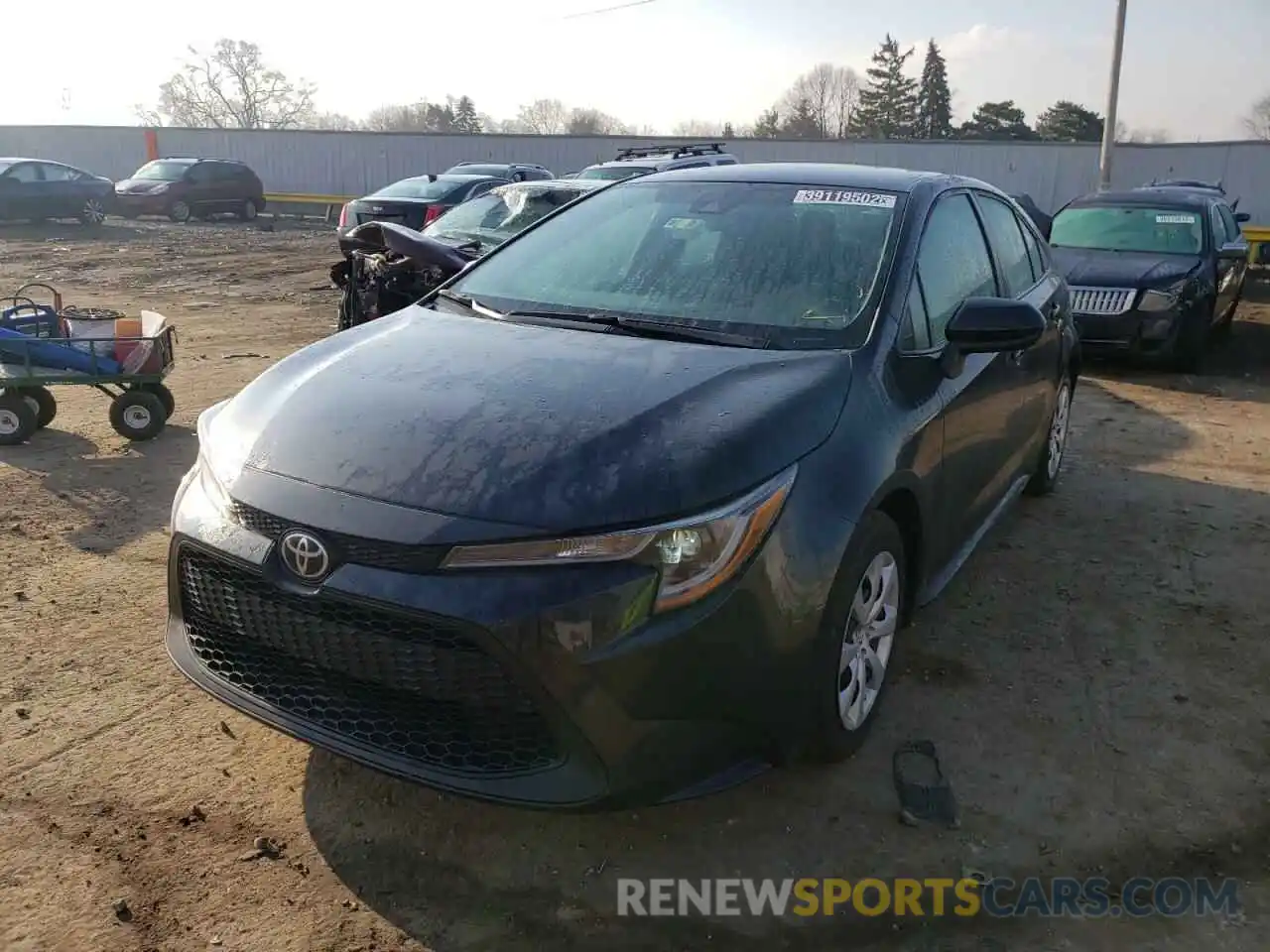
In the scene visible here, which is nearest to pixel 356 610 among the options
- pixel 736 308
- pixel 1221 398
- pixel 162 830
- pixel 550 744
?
pixel 550 744

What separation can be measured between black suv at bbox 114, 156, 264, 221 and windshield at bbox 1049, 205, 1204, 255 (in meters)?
21.3

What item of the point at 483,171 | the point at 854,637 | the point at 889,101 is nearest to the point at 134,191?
the point at 483,171

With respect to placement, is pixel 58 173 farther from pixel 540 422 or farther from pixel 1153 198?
pixel 540 422

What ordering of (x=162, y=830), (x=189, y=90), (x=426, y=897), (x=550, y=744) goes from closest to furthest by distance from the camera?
(x=550, y=744), (x=426, y=897), (x=162, y=830), (x=189, y=90)

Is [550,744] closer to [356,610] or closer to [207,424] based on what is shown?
[356,610]

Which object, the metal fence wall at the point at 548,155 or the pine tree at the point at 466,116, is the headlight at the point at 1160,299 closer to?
the metal fence wall at the point at 548,155

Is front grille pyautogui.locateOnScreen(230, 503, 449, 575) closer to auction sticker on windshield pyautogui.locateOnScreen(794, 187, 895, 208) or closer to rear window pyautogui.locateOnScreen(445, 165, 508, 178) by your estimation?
auction sticker on windshield pyautogui.locateOnScreen(794, 187, 895, 208)

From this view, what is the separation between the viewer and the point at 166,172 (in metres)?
25.0

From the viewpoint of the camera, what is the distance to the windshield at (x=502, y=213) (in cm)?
945

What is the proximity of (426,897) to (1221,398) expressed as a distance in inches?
315

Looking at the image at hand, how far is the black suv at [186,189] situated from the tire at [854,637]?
83.9ft

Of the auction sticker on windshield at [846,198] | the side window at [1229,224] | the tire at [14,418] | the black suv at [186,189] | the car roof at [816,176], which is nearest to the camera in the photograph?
the auction sticker on windshield at [846,198]

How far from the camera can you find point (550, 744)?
233 cm

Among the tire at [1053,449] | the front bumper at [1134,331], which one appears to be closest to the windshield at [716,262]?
the tire at [1053,449]
